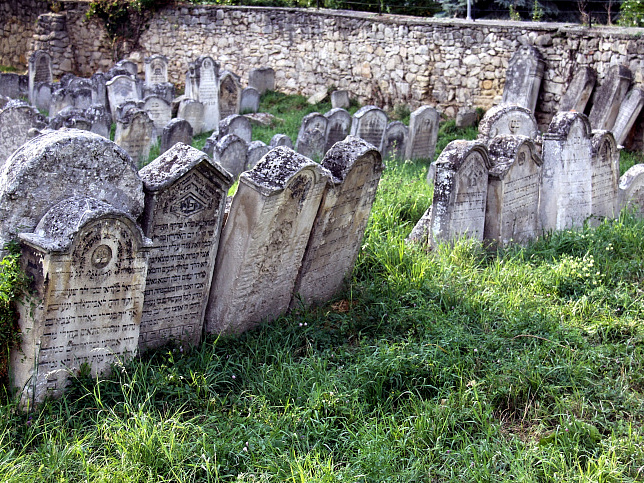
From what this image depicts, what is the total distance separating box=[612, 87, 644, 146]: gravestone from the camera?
10.3 metres

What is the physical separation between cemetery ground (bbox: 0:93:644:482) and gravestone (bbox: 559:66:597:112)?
6.72m

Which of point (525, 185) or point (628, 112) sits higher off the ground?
point (628, 112)

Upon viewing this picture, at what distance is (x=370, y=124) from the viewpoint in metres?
10.3

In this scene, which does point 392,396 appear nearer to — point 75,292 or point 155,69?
point 75,292

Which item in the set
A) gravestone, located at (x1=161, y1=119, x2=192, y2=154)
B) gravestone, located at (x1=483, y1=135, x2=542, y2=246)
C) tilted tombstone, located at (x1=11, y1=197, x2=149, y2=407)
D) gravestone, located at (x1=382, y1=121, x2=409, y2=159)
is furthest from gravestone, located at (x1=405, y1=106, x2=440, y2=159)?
tilted tombstone, located at (x1=11, y1=197, x2=149, y2=407)

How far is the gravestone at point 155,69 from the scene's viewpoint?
16.2 m

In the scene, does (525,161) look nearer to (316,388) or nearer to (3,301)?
(316,388)

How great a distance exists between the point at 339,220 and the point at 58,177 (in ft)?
6.95

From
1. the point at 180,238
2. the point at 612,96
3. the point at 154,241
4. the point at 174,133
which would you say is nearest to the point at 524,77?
the point at 612,96

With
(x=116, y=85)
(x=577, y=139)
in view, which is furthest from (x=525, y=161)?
(x=116, y=85)

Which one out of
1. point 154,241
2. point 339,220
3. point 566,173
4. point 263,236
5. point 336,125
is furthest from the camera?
point 336,125

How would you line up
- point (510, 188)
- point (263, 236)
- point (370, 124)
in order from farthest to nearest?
point (370, 124) → point (510, 188) → point (263, 236)

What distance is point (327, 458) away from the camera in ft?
10.8

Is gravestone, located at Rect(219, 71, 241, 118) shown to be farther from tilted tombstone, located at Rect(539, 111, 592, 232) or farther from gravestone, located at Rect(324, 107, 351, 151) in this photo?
tilted tombstone, located at Rect(539, 111, 592, 232)
